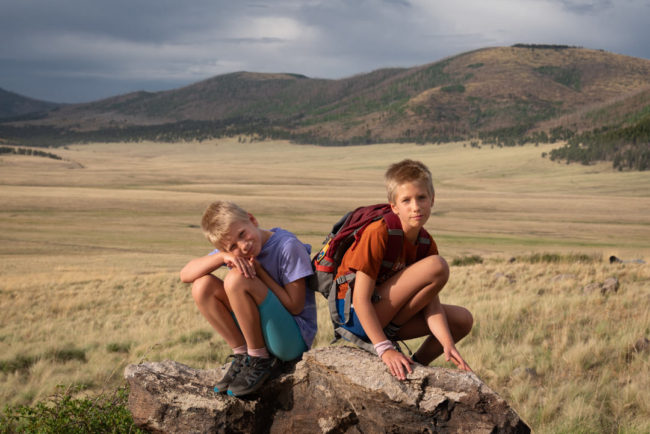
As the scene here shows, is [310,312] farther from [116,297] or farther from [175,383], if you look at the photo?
[116,297]

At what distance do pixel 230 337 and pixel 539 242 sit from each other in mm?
28752

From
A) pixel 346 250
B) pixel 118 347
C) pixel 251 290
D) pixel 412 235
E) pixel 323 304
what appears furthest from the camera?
pixel 323 304

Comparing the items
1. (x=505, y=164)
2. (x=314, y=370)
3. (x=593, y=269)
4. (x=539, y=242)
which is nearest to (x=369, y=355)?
(x=314, y=370)

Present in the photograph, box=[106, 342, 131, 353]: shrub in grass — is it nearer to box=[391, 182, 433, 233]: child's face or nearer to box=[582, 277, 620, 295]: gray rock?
box=[391, 182, 433, 233]: child's face

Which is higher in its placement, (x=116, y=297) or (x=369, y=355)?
(x=369, y=355)

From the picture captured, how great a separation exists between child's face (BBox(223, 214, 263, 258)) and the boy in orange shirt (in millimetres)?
595

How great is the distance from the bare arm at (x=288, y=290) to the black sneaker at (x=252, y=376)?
1.34 feet

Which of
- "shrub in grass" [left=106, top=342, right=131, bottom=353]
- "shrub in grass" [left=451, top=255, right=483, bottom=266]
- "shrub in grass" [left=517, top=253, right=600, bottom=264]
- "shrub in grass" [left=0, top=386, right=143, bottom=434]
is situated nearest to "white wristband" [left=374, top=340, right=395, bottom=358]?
"shrub in grass" [left=0, top=386, right=143, bottom=434]

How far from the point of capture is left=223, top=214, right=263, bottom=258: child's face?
3863 mm

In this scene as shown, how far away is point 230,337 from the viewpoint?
13.8ft

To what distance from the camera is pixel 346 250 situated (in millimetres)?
4070

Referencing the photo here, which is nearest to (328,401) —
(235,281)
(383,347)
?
(383,347)

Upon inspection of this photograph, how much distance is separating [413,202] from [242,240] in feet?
3.66

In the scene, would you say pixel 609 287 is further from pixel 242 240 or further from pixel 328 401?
pixel 242 240
